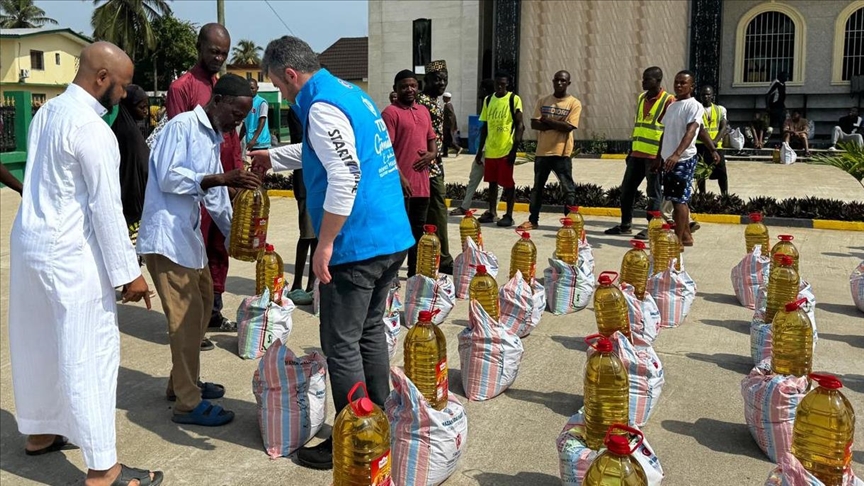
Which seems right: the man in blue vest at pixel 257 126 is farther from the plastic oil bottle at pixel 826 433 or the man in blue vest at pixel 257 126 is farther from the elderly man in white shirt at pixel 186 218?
the plastic oil bottle at pixel 826 433

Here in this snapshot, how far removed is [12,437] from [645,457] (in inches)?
132

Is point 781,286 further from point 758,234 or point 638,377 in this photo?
point 758,234

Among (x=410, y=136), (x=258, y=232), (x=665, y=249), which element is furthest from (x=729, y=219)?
(x=258, y=232)

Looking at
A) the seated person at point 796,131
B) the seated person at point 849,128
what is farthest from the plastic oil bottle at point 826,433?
the seated person at point 849,128

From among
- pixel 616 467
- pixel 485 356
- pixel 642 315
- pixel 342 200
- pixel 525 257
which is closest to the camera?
pixel 616 467

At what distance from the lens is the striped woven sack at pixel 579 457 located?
3.30 meters

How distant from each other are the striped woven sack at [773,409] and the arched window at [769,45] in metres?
22.5

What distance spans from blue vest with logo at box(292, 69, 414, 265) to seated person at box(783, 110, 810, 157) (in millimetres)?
20717

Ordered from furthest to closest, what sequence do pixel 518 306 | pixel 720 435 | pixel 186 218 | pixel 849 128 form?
pixel 849 128 → pixel 518 306 → pixel 186 218 → pixel 720 435

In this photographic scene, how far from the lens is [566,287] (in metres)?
6.71

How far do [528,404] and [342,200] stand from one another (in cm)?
190

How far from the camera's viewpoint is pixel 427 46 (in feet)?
90.8

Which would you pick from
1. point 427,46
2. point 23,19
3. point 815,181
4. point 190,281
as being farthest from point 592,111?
point 23,19

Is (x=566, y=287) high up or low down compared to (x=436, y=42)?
down
